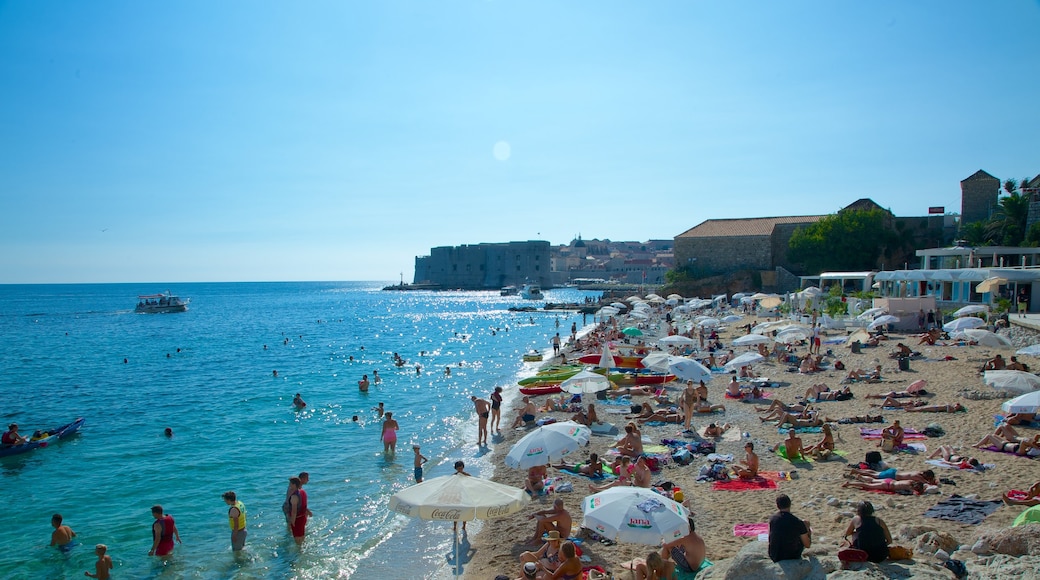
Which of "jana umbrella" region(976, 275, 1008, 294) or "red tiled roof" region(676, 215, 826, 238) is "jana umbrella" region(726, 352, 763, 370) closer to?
"jana umbrella" region(976, 275, 1008, 294)

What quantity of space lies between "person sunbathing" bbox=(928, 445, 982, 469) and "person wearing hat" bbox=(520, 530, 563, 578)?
21.0ft

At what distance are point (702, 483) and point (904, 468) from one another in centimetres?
297

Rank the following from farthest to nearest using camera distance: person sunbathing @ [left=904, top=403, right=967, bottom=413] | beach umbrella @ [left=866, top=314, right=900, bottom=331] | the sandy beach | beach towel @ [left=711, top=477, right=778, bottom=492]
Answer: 1. beach umbrella @ [left=866, top=314, right=900, bottom=331]
2. person sunbathing @ [left=904, top=403, right=967, bottom=413]
3. beach towel @ [left=711, top=477, right=778, bottom=492]
4. the sandy beach

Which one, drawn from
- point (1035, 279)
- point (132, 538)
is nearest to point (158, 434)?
point (132, 538)

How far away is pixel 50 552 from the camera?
9.92 metres

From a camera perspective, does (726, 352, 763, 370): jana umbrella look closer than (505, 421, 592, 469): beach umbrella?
No

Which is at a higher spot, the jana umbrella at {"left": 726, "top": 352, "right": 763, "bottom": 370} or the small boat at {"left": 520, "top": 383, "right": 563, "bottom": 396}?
the jana umbrella at {"left": 726, "top": 352, "right": 763, "bottom": 370}

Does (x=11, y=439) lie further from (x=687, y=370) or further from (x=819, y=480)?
(x=819, y=480)

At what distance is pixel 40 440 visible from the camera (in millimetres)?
16188

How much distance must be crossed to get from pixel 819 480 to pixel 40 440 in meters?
17.4

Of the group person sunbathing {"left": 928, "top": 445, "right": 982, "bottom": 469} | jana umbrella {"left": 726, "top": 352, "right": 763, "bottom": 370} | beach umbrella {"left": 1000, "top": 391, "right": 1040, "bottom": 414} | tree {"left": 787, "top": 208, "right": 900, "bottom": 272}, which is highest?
tree {"left": 787, "top": 208, "right": 900, "bottom": 272}

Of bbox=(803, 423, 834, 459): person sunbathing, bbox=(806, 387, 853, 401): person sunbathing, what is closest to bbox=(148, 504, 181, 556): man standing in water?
bbox=(803, 423, 834, 459): person sunbathing

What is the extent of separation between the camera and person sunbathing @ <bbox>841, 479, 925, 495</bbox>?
346 inches

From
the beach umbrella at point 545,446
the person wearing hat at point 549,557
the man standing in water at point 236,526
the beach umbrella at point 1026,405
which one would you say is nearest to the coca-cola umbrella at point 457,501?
the person wearing hat at point 549,557
